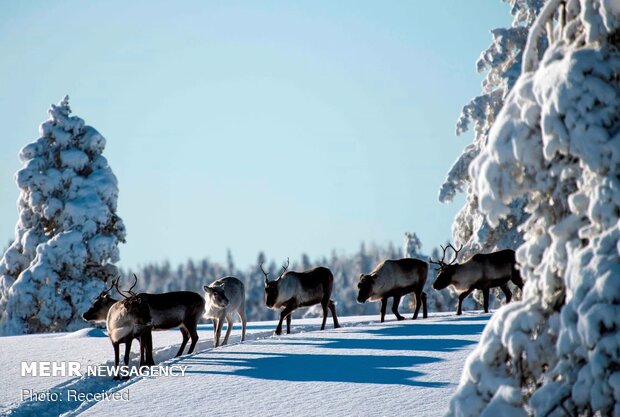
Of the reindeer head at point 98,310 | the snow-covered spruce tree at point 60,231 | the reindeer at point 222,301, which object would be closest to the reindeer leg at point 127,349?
the reindeer at point 222,301

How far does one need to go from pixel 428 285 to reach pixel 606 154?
92.5 feet

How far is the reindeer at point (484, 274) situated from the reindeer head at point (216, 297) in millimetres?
5328

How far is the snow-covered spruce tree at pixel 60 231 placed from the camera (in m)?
30.8

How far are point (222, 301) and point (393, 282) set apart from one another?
494cm

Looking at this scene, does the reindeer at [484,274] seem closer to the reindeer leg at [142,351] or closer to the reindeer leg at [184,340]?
the reindeer leg at [184,340]

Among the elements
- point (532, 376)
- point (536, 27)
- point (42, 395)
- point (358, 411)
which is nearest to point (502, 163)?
point (536, 27)

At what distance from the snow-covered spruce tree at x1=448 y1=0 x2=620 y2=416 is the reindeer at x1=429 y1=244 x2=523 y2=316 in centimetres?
1467

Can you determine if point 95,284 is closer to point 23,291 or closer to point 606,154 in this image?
point 23,291

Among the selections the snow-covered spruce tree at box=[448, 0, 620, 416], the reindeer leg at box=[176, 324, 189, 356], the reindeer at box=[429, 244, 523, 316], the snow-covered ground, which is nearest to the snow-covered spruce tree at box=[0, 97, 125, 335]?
the snow-covered ground

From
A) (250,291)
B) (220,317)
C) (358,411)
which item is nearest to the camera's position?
(358,411)

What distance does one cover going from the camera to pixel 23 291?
100 ft

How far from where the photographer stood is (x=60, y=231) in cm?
3203

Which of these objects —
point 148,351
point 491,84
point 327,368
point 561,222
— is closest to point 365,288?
point 148,351

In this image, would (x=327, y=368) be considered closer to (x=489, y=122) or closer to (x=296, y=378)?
(x=296, y=378)
